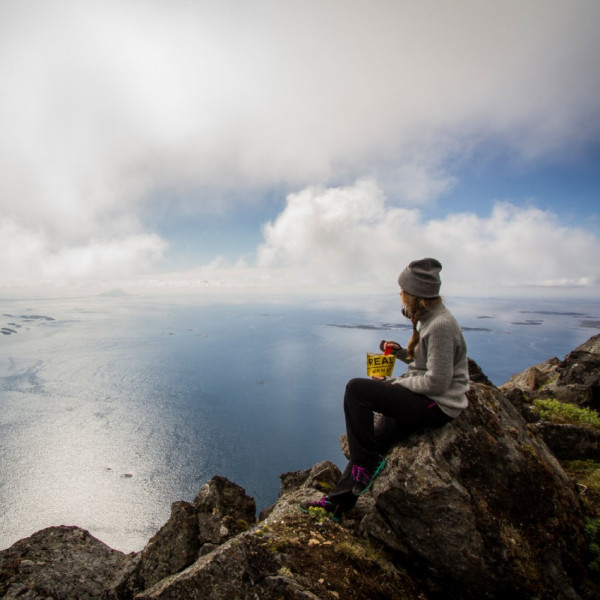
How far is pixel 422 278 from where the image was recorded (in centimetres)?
496

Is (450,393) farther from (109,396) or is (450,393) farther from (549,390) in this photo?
(109,396)

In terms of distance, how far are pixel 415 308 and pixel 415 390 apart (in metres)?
1.37

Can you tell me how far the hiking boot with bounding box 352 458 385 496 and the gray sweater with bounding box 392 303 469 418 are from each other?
154cm

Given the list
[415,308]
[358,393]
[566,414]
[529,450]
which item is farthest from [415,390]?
[566,414]

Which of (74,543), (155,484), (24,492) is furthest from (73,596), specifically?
(24,492)

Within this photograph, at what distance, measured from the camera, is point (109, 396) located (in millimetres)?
144125

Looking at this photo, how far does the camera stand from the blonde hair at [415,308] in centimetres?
500

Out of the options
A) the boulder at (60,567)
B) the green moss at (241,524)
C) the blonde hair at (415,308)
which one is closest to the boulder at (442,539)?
the blonde hair at (415,308)

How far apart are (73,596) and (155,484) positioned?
95947 mm

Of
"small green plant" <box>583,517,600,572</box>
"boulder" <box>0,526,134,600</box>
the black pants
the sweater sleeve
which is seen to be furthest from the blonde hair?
"boulder" <box>0,526,134,600</box>

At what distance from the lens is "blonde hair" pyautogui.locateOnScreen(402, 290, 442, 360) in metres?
5.00

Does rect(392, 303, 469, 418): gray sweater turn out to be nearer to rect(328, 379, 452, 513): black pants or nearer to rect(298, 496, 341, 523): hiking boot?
rect(328, 379, 452, 513): black pants

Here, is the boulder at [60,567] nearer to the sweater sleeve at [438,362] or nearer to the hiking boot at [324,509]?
the hiking boot at [324,509]

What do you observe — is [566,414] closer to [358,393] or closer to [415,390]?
[415,390]
